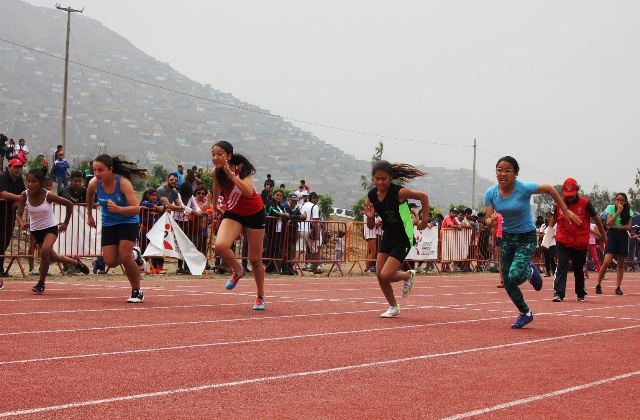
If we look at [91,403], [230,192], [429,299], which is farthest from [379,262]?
[91,403]

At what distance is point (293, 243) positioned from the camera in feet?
73.3

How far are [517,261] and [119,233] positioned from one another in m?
5.06

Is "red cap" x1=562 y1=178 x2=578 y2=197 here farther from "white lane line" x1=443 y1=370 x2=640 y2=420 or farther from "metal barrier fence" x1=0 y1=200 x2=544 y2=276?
"white lane line" x1=443 y1=370 x2=640 y2=420

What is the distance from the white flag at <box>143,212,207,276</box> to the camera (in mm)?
19578

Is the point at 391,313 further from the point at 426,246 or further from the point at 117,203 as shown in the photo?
the point at 426,246

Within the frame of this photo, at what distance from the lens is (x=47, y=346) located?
824 cm

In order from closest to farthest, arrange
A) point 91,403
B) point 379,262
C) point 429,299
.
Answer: point 91,403 < point 379,262 < point 429,299

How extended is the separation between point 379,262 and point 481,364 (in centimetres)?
408

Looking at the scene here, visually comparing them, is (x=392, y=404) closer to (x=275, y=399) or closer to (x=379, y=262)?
(x=275, y=399)

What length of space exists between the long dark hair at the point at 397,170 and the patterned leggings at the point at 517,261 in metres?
1.44

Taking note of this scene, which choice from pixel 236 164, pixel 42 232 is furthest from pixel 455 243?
pixel 236 164

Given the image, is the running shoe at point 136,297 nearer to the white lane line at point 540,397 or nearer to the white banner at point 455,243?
the white lane line at point 540,397

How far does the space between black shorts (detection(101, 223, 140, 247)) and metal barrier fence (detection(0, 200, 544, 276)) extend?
531 cm

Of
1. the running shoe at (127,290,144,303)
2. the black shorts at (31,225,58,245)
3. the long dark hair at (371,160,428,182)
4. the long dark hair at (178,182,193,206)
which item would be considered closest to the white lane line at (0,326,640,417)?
the long dark hair at (371,160,428,182)
